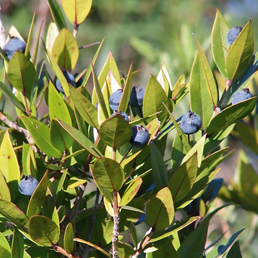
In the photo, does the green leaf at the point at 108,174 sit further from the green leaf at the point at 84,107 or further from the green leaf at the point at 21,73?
the green leaf at the point at 21,73

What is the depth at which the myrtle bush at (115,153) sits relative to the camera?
0.48 meters

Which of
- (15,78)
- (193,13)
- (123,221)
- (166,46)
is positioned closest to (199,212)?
(123,221)

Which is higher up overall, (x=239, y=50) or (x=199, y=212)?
(x=239, y=50)

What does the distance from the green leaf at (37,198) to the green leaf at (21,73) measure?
0.19 m

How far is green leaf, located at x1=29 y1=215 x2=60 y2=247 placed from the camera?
0.49m

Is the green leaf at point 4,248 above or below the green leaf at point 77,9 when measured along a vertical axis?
below

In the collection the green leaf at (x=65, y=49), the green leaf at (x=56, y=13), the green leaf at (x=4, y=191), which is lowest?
the green leaf at (x=4, y=191)

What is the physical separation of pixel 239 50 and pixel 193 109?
11 cm

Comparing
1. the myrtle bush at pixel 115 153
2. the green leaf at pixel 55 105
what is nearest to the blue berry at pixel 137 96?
the myrtle bush at pixel 115 153

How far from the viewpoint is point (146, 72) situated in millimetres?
3732

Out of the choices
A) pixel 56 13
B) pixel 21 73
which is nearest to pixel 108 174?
pixel 21 73

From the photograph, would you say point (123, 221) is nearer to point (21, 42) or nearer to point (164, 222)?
point (164, 222)

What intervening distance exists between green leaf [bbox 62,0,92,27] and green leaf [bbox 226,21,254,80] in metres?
0.29

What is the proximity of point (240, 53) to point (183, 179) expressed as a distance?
0.63 ft
